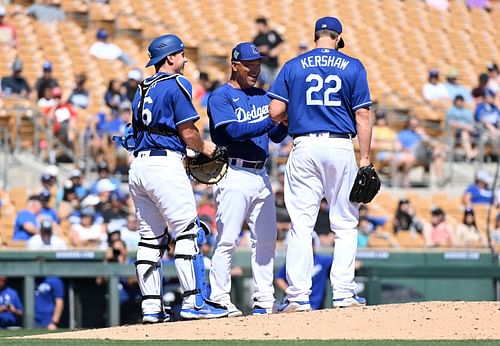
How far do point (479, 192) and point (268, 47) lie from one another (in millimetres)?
3903

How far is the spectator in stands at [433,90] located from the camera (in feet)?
72.8

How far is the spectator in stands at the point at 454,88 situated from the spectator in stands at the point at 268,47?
3.04 metres

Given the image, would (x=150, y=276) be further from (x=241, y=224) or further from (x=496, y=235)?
(x=496, y=235)

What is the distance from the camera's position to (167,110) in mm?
9406

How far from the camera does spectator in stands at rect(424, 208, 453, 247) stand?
1712cm

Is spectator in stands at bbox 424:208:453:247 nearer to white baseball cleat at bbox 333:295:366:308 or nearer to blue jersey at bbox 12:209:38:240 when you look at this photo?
blue jersey at bbox 12:209:38:240

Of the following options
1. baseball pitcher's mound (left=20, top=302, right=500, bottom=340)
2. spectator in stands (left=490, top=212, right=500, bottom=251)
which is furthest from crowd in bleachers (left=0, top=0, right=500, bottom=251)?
baseball pitcher's mound (left=20, top=302, right=500, bottom=340)

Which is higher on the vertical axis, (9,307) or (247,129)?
(247,129)

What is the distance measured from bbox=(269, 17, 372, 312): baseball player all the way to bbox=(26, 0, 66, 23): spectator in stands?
1209 centimetres

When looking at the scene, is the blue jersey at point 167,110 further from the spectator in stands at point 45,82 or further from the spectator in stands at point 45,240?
the spectator in stands at point 45,82

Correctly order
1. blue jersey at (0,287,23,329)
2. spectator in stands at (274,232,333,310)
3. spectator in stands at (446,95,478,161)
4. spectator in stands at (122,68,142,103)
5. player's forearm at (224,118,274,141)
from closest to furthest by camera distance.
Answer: player's forearm at (224,118,274,141) < spectator in stands at (274,232,333,310) < blue jersey at (0,287,23,329) < spectator in stands at (122,68,142,103) < spectator in stands at (446,95,478,161)

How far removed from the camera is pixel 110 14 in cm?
2211

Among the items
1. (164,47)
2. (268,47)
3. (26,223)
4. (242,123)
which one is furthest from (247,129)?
(268,47)

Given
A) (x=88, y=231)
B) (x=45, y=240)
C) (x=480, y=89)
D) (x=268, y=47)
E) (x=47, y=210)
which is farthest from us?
(x=480, y=89)
